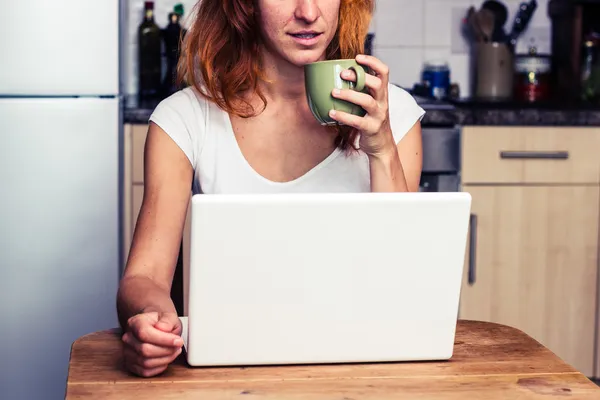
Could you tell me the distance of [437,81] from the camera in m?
3.02

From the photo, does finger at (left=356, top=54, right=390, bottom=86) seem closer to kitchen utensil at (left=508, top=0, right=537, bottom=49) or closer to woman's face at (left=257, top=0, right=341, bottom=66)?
woman's face at (left=257, top=0, right=341, bottom=66)

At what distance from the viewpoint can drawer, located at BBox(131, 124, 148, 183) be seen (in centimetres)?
256

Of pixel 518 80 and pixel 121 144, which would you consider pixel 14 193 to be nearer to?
pixel 121 144

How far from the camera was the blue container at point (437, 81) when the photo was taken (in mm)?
3021

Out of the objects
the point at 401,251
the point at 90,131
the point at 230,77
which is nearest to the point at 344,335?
the point at 401,251

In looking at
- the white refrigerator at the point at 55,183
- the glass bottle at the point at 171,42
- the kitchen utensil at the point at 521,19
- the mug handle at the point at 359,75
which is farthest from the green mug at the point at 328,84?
the kitchen utensil at the point at 521,19

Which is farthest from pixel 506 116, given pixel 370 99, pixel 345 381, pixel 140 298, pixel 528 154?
pixel 345 381

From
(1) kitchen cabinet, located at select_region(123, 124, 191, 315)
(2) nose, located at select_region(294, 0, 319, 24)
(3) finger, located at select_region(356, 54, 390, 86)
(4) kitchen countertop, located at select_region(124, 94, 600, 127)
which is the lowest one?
(1) kitchen cabinet, located at select_region(123, 124, 191, 315)

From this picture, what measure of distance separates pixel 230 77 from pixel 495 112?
1.22m

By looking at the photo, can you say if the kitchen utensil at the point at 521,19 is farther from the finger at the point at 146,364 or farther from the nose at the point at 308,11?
the finger at the point at 146,364

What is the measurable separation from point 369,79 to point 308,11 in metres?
0.28

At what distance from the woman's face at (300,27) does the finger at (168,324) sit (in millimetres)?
536

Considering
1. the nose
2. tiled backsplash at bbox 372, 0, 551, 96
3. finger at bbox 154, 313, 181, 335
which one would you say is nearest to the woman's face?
the nose

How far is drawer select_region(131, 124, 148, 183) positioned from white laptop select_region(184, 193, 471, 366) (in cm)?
166
